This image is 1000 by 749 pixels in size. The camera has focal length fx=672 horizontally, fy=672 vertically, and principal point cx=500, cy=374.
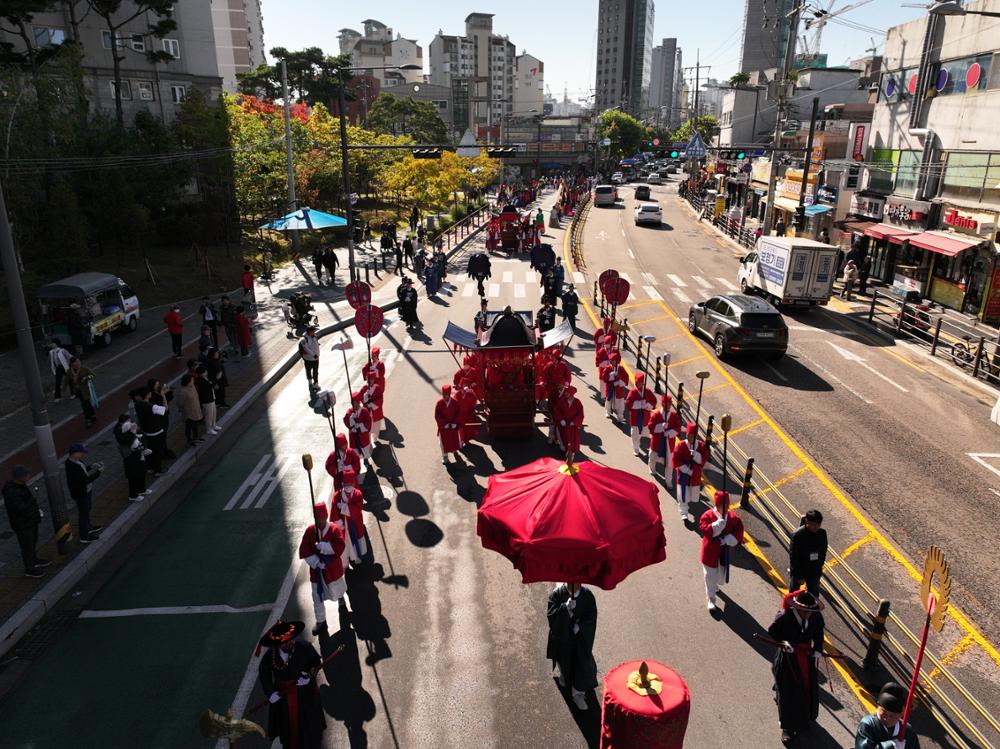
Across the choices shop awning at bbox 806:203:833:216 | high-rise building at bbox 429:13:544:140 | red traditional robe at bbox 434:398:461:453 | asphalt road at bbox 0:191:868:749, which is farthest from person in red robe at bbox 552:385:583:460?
high-rise building at bbox 429:13:544:140

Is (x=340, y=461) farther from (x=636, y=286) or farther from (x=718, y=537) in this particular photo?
(x=636, y=286)

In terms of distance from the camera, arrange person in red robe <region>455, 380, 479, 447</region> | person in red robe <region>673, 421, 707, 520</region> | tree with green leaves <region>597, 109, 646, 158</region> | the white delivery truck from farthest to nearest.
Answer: tree with green leaves <region>597, 109, 646, 158</region> → the white delivery truck → person in red robe <region>455, 380, 479, 447</region> → person in red robe <region>673, 421, 707, 520</region>

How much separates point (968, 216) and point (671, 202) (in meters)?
47.6

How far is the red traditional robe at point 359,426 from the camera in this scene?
39.6ft

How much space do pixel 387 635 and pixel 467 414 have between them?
5399 millimetres

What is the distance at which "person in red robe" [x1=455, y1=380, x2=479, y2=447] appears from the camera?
41.7 feet

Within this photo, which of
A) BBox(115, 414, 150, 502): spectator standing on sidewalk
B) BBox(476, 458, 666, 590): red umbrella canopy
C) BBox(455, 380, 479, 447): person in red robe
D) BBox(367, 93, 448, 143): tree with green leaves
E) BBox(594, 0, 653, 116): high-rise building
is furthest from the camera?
BBox(594, 0, 653, 116): high-rise building

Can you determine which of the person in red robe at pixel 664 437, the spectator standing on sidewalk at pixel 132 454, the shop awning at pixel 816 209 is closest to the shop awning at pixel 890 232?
the shop awning at pixel 816 209

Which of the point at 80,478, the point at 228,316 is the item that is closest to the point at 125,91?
the point at 228,316

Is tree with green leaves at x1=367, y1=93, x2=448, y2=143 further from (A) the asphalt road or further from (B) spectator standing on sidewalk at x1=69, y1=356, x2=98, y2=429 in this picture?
(A) the asphalt road

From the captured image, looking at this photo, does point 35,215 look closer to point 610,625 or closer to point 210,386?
point 210,386

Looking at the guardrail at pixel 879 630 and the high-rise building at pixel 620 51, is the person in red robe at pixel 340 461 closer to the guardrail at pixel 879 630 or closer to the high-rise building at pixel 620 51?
the guardrail at pixel 879 630

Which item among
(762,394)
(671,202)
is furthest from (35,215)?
(671,202)

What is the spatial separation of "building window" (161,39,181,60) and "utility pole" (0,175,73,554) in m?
42.0
